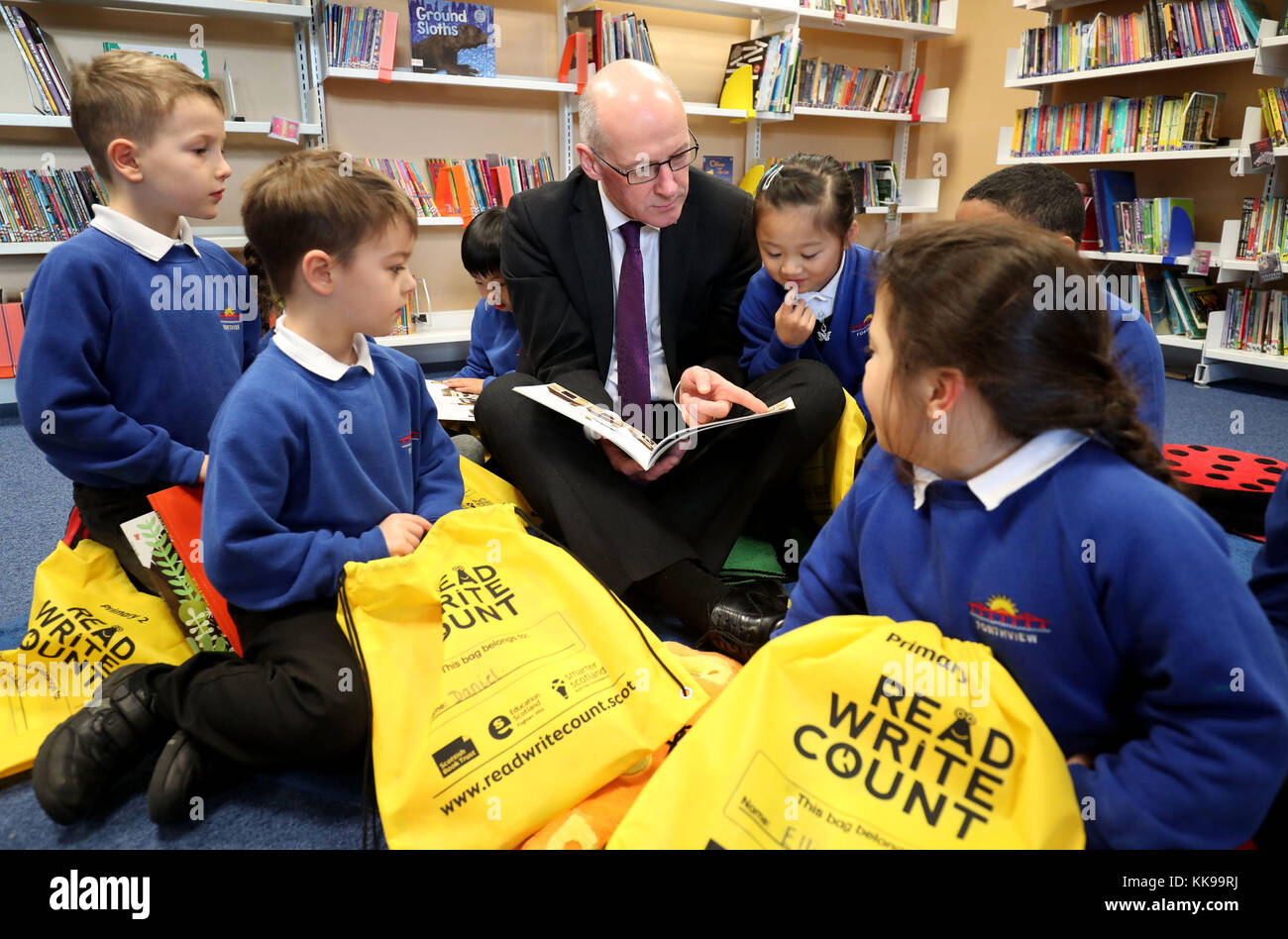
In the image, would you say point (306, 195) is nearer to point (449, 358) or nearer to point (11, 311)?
point (11, 311)

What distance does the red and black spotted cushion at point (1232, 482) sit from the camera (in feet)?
6.84

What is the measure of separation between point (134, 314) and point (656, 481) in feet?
3.21

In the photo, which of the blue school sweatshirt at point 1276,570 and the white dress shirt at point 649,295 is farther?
the white dress shirt at point 649,295

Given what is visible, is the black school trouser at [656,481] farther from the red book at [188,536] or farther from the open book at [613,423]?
the red book at [188,536]

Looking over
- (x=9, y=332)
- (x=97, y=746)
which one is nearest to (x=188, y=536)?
(x=97, y=746)

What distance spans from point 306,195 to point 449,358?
3.12 meters

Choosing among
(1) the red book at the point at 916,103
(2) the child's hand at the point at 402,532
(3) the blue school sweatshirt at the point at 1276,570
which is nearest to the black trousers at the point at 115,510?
(2) the child's hand at the point at 402,532

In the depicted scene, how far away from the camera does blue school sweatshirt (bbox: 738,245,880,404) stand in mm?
1820

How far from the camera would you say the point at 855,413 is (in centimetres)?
169

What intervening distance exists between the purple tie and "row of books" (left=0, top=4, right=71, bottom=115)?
2391 millimetres

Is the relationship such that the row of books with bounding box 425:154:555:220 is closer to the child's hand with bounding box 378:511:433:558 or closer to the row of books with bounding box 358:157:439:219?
the row of books with bounding box 358:157:439:219

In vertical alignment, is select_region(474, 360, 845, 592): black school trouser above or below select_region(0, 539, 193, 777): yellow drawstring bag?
above

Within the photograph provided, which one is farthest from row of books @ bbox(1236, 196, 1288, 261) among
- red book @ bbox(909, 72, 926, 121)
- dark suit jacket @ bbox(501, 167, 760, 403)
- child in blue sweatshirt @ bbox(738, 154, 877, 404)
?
dark suit jacket @ bbox(501, 167, 760, 403)

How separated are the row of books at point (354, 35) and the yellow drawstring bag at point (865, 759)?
3586mm
